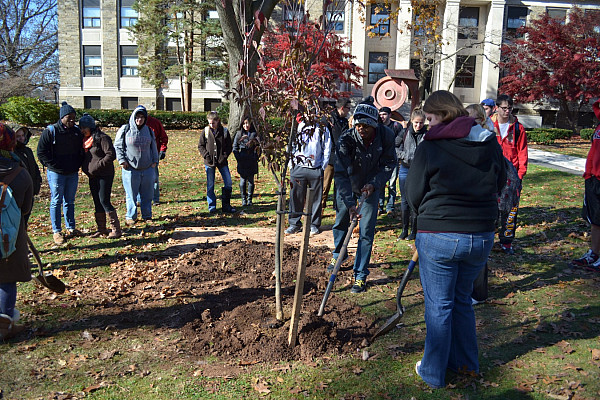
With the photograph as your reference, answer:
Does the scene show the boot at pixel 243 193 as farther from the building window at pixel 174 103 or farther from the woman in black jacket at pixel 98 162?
the building window at pixel 174 103

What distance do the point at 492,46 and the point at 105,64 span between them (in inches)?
1107

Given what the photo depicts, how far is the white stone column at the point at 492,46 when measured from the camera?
1276 inches

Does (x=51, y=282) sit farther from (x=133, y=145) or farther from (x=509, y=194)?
(x=509, y=194)

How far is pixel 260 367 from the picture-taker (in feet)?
13.4

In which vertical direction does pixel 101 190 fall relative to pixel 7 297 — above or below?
above

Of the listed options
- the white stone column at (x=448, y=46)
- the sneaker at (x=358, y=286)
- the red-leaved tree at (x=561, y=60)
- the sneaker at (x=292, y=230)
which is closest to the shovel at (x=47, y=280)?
the sneaker at (x=358, y=286)

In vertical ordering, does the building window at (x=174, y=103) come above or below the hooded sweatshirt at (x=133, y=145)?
above

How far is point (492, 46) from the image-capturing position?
32844 mm

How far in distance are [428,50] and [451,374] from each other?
3000cm

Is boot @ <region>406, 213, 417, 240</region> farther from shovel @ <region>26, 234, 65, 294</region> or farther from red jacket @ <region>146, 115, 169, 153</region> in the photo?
red jacket @ <region>146, 115, 169, 153</region>

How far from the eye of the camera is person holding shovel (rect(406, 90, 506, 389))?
3303 mm

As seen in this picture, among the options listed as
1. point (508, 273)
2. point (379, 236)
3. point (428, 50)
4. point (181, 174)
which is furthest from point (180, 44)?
point (508, 273)

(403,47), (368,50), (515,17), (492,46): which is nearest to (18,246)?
(403,47)

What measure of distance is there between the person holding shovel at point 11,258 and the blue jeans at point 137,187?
390 centimetres
